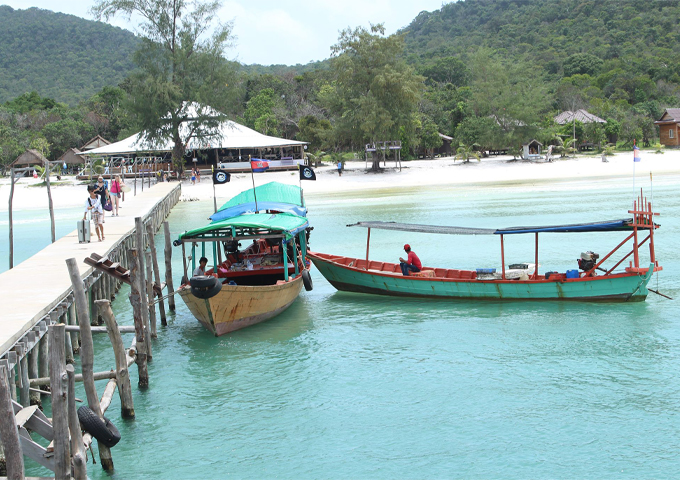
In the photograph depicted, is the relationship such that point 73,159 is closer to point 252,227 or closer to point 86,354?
point 252,227

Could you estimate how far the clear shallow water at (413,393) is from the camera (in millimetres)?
9594

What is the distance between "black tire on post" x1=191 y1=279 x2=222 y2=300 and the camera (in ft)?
46.4

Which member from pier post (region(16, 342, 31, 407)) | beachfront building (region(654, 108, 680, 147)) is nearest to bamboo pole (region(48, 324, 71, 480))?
pier post (region(16, 342, 31, 407))

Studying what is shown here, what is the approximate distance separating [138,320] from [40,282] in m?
3.51

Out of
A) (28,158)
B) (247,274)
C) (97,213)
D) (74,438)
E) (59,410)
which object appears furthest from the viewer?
(28,158)

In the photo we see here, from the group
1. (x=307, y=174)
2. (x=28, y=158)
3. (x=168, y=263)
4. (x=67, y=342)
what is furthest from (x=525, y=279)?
(x=28, y=158)

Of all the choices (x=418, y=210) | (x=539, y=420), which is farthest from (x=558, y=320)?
(x=418, y=210)

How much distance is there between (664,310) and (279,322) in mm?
9235

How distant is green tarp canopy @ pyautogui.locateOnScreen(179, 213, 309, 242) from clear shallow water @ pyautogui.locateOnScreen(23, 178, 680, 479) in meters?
2.23

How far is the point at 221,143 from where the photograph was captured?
178 ft

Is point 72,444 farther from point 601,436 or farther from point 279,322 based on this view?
point 279,322

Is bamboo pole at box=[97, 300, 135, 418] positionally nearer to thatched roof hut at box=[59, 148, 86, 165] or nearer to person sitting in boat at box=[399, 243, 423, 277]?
person sitting in boat at box=[399, 243, 423, 277]

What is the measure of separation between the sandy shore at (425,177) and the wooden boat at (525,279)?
25.8 m

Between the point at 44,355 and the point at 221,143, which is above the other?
the point at 221,143
